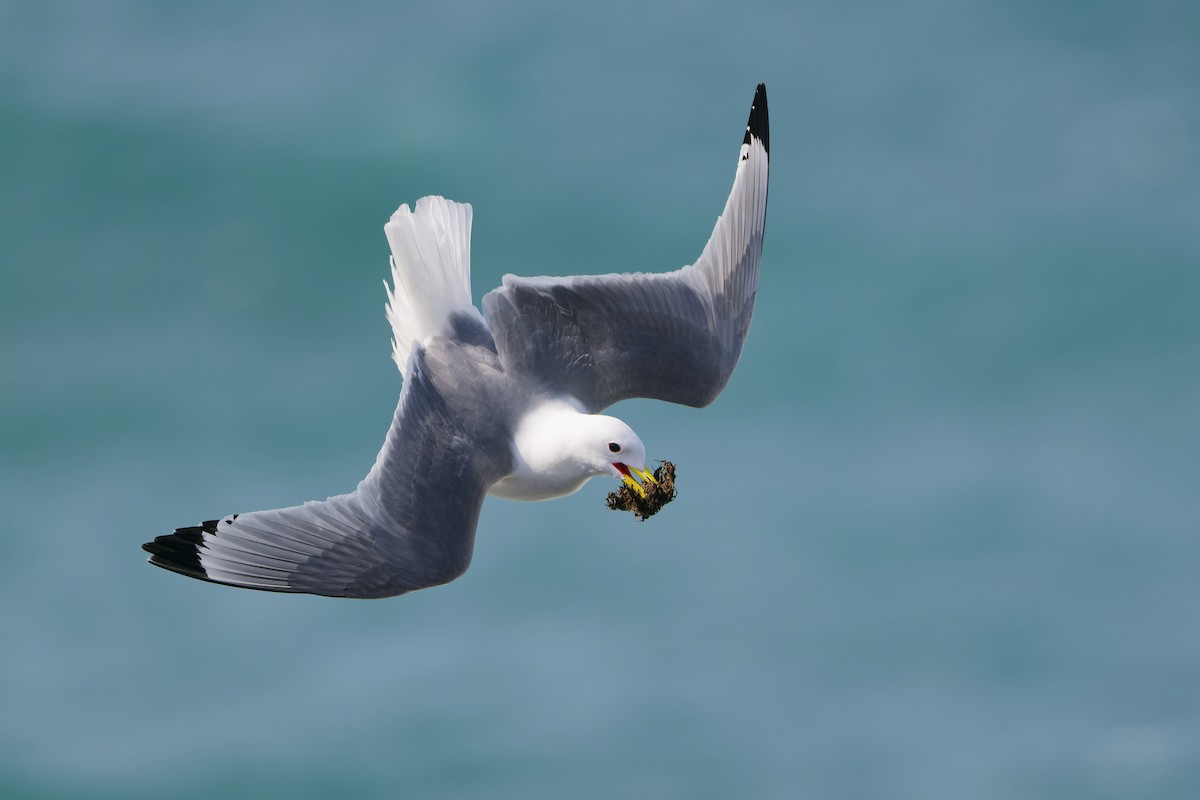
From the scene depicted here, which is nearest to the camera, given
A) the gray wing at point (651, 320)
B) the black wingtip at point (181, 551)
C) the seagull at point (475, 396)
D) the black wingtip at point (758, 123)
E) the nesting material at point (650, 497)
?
the black wingtip at point (181, 551)

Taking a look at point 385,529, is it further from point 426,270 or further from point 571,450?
point 426,270

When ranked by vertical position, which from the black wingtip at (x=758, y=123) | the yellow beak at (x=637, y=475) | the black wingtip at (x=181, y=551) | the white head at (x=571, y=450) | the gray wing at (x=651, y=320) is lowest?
the black wingtip at (x=181, y=551)

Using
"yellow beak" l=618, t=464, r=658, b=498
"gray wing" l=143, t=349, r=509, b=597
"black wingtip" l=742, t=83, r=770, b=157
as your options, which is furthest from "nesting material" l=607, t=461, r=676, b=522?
"black wingtip" l=742, t=83, r=770, b=157

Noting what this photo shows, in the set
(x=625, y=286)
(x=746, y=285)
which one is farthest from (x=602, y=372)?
(x=746, y=285)

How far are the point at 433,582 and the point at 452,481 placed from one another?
19.7 inches

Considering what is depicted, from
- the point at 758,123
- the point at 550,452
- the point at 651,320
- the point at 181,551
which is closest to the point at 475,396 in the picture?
the point at 550,452

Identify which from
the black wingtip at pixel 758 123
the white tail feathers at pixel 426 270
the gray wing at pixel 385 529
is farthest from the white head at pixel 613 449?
the black wingtip at pixel 758 123

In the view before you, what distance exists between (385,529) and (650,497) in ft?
4.27

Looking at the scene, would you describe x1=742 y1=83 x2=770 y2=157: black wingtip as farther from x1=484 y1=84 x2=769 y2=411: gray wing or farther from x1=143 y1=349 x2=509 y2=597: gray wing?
x1=143 y1=349 x2=509 y2=597: gray wing

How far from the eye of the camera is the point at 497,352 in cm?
1041

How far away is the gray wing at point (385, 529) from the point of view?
9578 mm

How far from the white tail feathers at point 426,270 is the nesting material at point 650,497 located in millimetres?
1316

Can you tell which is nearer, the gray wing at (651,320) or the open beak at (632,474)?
the open beak at (632,474)

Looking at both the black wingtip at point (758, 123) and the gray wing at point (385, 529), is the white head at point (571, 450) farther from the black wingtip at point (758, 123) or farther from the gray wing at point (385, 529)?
the black wingtip at point (758, 123)
